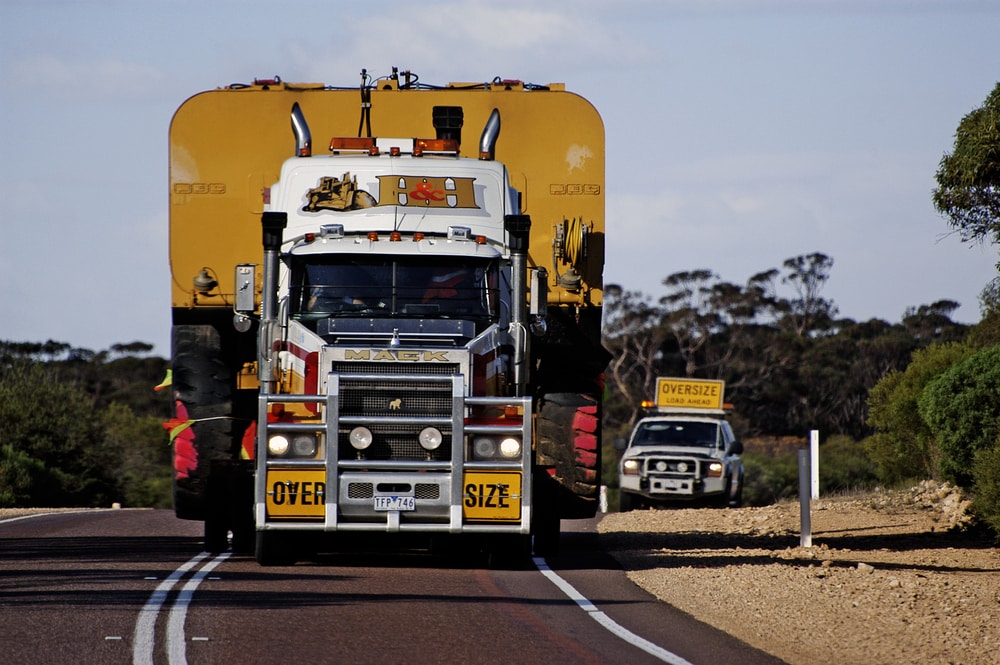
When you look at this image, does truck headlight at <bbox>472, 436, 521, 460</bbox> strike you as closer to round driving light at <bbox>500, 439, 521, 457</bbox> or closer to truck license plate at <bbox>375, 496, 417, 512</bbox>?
round driving light at <bbox>500, 439, 521, 457</bbox>

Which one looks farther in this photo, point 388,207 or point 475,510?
point 388,207

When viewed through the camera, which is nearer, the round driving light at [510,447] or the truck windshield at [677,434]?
the round driving light at [510,447]

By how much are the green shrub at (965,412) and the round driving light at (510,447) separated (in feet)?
33.1

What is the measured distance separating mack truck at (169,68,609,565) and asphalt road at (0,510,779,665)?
56cm

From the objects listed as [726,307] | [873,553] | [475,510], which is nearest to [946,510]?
[873,553]

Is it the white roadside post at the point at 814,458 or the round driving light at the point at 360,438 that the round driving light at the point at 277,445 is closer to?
the round driving light at the point at 360,438

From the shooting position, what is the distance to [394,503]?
46.1 ft

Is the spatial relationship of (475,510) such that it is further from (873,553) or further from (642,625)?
(873,553)

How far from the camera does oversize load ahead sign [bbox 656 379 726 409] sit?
105ft

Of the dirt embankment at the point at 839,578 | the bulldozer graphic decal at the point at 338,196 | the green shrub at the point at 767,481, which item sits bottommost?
the green shrub at the point at 767,481

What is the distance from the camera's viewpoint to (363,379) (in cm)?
1427

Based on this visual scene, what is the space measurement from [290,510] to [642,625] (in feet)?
12.1

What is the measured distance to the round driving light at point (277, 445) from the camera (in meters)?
14.2

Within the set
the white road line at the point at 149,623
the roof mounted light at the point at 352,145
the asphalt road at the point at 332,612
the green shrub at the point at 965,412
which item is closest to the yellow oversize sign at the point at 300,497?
the asphalt road at the point at 332,612
